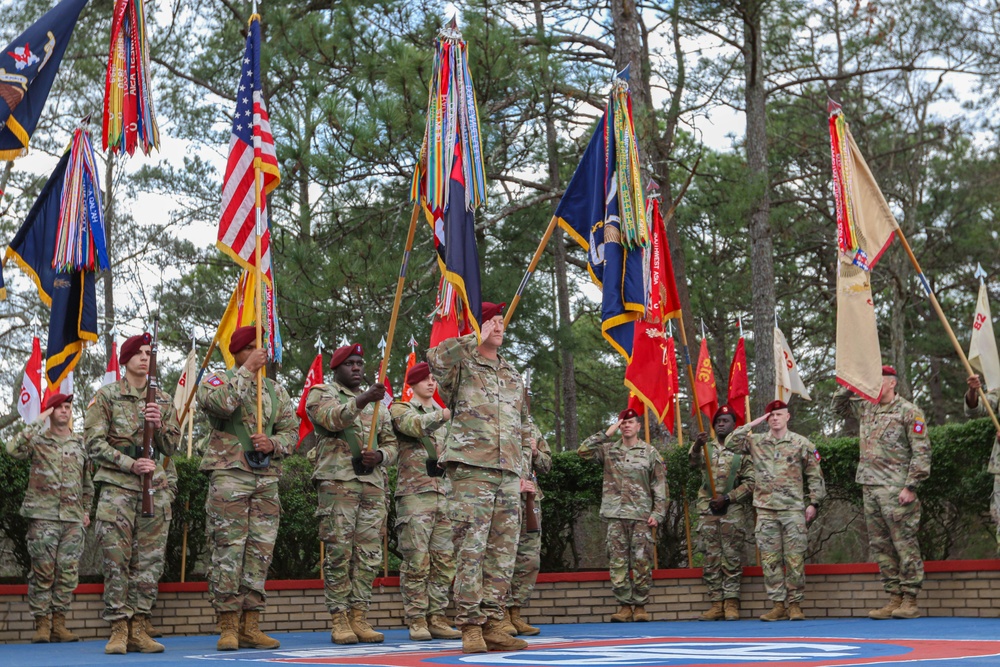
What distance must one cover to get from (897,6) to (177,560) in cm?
1572

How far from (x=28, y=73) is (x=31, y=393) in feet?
16.3

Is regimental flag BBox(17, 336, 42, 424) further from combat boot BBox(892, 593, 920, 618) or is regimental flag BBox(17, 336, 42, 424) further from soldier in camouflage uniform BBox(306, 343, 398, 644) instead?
combat boot BBox(892, 593, 920, 618)

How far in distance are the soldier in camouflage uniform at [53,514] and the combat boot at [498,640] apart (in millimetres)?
Result: 3964

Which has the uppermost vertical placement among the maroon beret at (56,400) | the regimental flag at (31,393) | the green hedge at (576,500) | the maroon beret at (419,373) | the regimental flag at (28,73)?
the regimental flag at (28,73)

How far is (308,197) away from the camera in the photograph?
15.3m

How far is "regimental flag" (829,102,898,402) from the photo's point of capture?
9945mm

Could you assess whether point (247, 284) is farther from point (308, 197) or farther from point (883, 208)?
point (308, 197)

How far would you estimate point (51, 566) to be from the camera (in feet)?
30.1

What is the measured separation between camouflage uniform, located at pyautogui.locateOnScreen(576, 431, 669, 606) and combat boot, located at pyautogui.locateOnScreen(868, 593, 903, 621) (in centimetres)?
204

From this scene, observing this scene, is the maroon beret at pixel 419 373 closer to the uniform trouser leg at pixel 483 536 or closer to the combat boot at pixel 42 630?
the uniform trouser leg at pixel 483 536

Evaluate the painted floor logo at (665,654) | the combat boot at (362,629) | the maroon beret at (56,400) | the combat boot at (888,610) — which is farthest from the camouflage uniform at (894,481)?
the maroon beret at (56,400)

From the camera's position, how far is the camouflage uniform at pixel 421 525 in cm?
891

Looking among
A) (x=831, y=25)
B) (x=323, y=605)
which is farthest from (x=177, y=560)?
(x=831, y=25)

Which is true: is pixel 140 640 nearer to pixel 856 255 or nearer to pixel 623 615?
pixel 623 615
